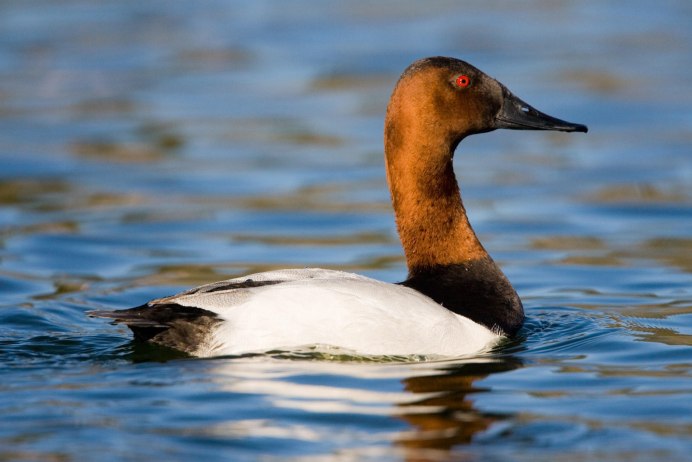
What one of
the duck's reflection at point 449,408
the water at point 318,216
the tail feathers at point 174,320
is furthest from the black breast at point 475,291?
the tail feathers at point 174,320

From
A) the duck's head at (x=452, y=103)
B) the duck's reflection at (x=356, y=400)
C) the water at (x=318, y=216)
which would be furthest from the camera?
the duck's head at (x=452, y=103)

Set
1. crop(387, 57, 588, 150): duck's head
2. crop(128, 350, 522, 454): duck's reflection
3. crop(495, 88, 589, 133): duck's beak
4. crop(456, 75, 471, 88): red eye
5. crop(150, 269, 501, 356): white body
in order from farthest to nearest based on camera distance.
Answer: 1. crop(495, 88, 589, 133): duck's beak
2. crop(456, 75, 471, 88): red eye
3. crop(387, 57, 588, 150): duck's head
4. crop(150, 269, 501, 356): white body
5. crop(128, 350, 522, 454): duck's reflection

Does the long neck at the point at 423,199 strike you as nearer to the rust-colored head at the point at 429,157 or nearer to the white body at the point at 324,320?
the rust-colored head at the point at 429,157

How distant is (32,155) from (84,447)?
8338mm

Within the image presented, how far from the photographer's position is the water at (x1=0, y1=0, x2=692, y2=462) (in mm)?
5641

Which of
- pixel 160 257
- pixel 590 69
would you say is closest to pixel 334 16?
pixel 590 69

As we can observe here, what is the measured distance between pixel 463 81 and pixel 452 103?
15cm

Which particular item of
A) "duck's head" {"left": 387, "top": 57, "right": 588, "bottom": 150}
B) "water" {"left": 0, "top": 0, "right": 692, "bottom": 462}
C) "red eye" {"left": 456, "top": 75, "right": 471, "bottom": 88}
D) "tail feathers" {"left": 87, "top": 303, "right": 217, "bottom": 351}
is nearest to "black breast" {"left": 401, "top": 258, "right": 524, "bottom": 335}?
"water" {"left": 0, "top": 0, "right": 692, "bottom": 462}

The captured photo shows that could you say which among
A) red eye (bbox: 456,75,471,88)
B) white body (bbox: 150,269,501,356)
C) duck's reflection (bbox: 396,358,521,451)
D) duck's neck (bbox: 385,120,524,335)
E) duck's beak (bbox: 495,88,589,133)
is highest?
red eye (bbox: 456,75,471,88)

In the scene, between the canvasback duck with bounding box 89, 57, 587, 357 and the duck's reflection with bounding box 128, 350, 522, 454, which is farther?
the canvasback duck with bounding box 89, 57, 587, 357

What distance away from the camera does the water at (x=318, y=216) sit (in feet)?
18.5

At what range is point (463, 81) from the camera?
749 cm

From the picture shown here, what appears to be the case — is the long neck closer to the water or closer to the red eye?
the red eye

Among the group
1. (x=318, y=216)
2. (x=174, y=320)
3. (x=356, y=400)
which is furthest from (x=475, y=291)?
(x=318, y=216)
